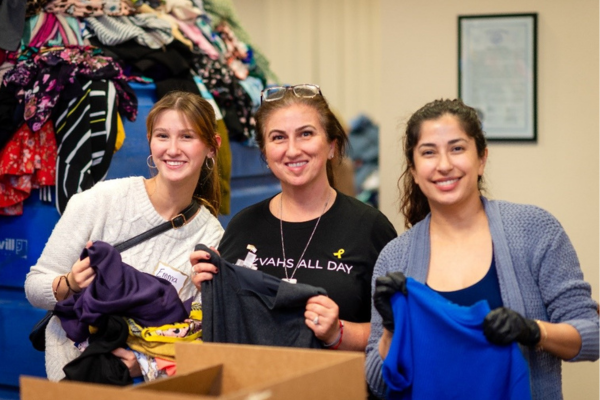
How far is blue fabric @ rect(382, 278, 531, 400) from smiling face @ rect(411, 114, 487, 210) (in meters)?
0.28

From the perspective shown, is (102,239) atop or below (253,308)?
atop

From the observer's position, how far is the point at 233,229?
240 cm

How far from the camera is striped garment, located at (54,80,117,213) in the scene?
3301 millimetres

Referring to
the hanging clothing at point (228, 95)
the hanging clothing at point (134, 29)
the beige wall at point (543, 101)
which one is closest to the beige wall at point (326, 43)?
the beige wall at point (543, 101)

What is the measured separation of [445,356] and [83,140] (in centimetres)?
209

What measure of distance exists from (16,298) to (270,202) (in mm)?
1698

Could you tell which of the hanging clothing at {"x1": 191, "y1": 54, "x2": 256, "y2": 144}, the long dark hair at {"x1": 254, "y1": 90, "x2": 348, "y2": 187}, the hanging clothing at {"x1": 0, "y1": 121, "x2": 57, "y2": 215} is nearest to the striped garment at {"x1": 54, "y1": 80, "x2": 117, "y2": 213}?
the hanging clothing at {"x1": 0, "y1": 121, "x2": 57, "y2": 215}

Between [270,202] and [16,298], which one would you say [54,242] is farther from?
[16,298]

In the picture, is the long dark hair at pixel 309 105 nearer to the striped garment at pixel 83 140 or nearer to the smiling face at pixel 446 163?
the smiling face at pixel 446 163

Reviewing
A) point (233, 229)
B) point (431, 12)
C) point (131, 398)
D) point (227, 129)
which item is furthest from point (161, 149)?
point (431, 12)

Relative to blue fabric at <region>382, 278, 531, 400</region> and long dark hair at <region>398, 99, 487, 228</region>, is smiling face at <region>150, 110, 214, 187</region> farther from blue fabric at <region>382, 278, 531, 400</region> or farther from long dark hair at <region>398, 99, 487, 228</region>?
blue fabric at <region>382, 278, 531, 400</region>

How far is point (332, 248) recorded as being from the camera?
226cm

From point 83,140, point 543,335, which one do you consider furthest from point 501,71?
point 543,335

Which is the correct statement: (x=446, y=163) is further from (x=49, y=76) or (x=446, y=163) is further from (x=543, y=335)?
(x=49, y=76)
